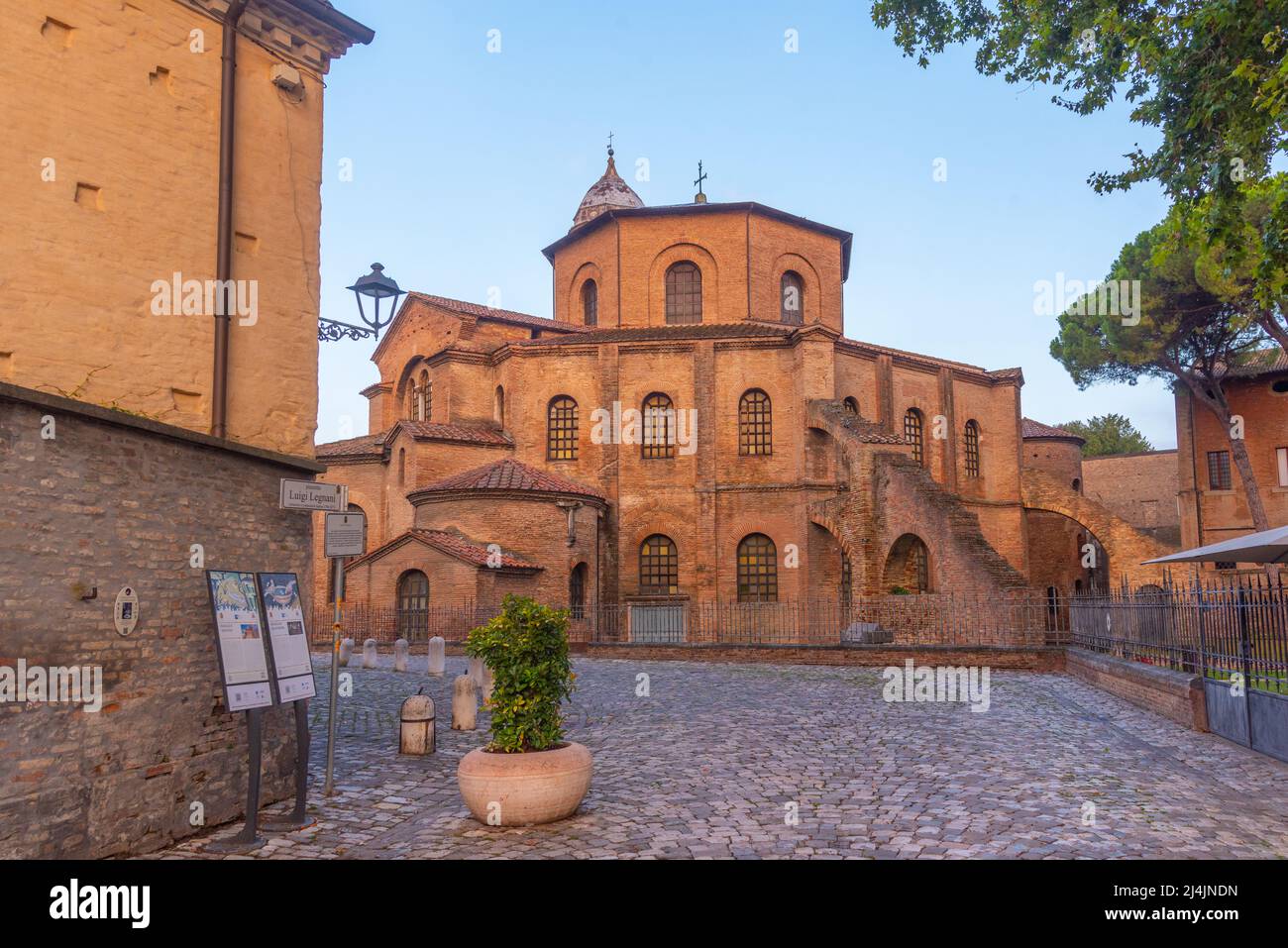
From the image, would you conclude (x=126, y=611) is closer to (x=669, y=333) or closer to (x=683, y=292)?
(x=669, y=333)

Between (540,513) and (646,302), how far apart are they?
9.80 metres

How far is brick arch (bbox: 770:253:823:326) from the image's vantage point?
3203 centimetres

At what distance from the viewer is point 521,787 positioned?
658 centimetres

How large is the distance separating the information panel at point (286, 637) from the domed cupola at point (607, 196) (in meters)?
33.8

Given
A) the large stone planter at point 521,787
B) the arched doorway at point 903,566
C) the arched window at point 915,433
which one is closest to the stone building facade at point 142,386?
the large stone planter at point 521,787

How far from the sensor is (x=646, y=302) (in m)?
31.4

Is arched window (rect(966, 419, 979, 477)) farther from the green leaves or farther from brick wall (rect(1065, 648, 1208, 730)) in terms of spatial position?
the green leaves

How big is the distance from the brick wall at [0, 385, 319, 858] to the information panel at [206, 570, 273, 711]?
1.20 feet

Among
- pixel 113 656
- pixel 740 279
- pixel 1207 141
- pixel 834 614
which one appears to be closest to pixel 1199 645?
pixel 1207 141

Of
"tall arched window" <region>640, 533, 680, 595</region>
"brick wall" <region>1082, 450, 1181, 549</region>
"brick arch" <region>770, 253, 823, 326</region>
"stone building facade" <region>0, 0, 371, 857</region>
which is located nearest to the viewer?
"stone building facade" <region>0, 0, 371, 857</region>

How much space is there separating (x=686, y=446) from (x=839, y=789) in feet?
68.1

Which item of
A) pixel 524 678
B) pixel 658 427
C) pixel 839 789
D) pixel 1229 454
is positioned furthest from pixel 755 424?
pixel 524 678

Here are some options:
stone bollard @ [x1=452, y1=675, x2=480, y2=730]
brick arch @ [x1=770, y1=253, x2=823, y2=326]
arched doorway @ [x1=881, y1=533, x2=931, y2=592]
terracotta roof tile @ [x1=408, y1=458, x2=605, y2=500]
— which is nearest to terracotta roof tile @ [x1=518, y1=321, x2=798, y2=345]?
brick arch @ [x1=770, y1=253, x2=823, y2=326]

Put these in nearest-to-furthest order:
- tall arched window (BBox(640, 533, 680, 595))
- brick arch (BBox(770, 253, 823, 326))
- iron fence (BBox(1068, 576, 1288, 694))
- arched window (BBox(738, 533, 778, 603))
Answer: iron fence (BBox(1068, 576, 1288, 694))
arched window (BBox(738, 533, 778, 603))
tall arched window (BBox(640, 533, 680, 595))
brick arch (BBox(770, 253, 823, 326))
